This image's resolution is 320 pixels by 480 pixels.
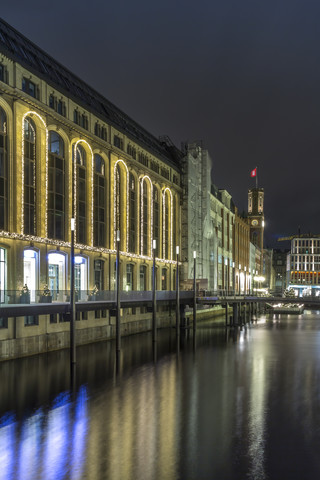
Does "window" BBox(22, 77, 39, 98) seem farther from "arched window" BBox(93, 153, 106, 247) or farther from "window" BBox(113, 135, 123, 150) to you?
"window" BBox(113, 135, 123, 150)

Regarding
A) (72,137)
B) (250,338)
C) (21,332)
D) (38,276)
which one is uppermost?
(72,137)

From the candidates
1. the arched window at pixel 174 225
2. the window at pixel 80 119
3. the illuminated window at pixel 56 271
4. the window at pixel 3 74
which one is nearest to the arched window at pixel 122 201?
the window at pixel 80 119

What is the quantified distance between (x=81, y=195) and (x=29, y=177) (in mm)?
9064

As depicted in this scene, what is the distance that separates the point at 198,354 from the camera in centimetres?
4312

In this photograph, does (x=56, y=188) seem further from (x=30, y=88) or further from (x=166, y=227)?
(x=166, y=227)

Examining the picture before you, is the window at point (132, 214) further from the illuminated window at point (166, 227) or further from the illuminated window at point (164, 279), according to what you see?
the illuminated window at point (164, 279)

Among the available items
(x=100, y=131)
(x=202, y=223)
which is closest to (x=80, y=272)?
(x=100, y=131)

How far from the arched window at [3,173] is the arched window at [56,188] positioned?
5.97m

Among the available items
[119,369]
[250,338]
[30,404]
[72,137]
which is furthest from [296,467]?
[250,338]

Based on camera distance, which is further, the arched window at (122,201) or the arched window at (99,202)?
the arched window at (122,201)

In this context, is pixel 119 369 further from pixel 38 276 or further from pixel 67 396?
pixel 38 276

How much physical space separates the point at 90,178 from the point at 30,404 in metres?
30.5

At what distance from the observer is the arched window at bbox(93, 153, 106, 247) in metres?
52.7

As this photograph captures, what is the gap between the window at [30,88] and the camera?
40969mm
